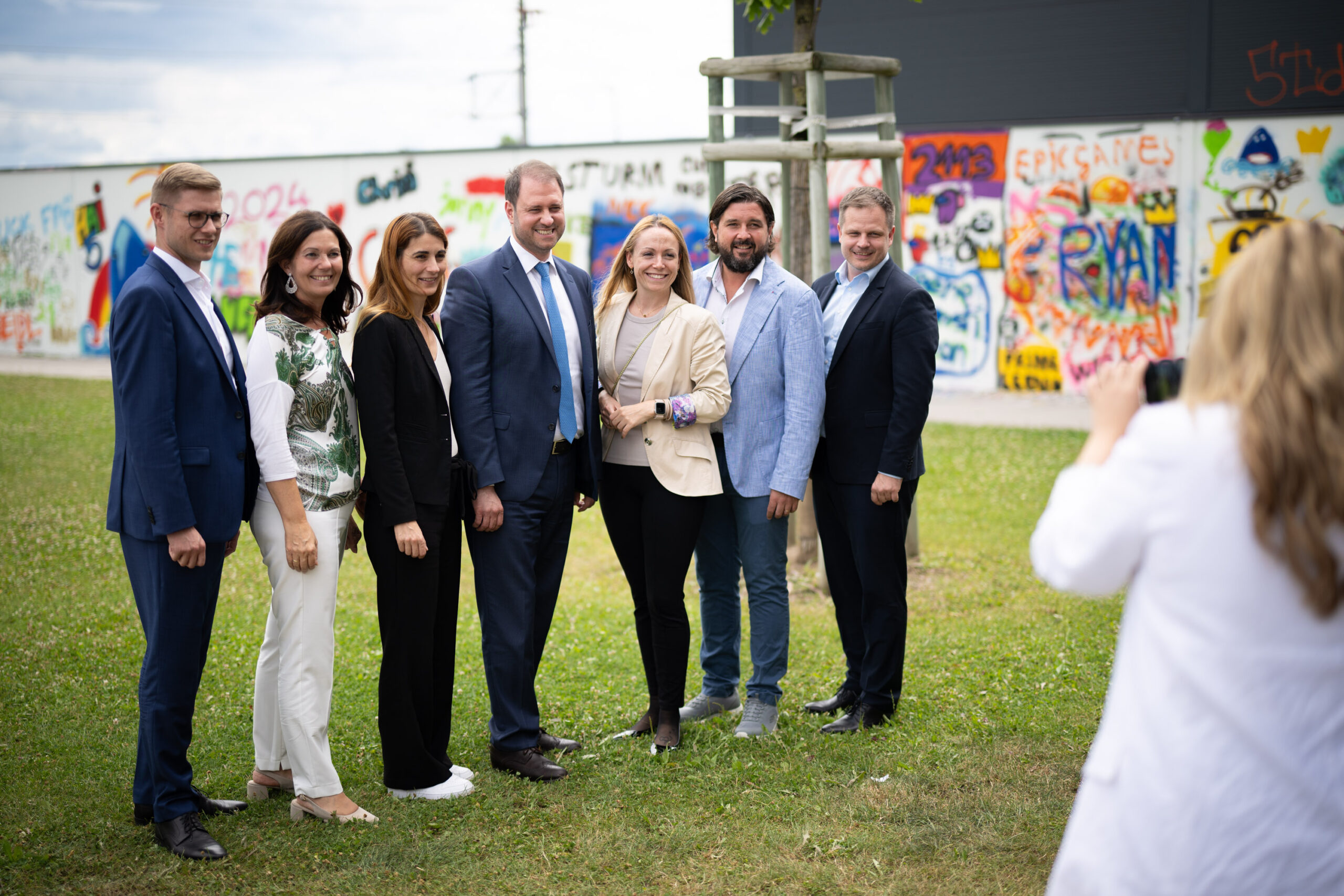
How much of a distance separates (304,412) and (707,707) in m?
2.45

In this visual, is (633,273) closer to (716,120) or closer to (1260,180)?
(716,120)

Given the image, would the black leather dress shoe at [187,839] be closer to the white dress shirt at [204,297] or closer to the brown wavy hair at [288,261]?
the white dress shirt at [204,297]

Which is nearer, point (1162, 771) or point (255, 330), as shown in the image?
point (1162, 771)

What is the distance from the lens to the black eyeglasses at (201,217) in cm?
379

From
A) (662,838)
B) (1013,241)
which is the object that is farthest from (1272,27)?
(662,838)

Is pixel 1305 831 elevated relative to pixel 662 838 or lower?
elevated

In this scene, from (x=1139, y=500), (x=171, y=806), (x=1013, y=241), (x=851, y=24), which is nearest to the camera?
(x=1139, y=500)

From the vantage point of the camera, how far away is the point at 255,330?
3922 millimetres

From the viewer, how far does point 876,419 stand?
4.95 metres

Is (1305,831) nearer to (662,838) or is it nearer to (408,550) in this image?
(662,838)

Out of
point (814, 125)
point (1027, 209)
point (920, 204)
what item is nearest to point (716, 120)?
point (814, 125)

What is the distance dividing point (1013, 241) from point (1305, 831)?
693 inches

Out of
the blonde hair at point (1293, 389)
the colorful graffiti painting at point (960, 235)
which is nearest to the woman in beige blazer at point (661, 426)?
the blonde hair at point (1293, 389)

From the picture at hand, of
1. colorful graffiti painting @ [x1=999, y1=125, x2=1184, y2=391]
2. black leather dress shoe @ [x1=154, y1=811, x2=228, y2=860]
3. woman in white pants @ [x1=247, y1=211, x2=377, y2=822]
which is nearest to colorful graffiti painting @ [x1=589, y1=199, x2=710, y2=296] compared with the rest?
colorful graffiti painting @ [x1=999, y1=125, x2=1184, y2=391]
